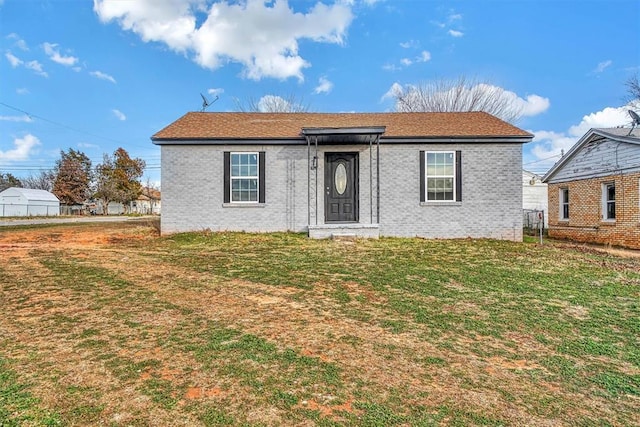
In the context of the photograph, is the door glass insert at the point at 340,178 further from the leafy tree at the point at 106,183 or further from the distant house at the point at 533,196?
the leafy tree at the point at 106,183

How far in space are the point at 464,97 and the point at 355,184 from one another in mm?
19805

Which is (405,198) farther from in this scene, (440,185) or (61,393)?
(61,393)

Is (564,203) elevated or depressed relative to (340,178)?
depressed

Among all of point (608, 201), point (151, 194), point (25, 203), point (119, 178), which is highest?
point (119, 178)

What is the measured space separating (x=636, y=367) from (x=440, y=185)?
29.6ft

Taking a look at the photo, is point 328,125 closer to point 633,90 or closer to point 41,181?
point 633,90


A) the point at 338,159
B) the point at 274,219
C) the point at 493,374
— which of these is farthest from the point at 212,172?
the point at 493,374

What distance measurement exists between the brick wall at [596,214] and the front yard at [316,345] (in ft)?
23.0

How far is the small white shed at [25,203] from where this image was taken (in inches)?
1481

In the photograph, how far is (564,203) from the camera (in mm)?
15281

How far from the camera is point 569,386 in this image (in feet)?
8.37

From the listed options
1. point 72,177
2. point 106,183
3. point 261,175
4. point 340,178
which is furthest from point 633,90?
point 72,177

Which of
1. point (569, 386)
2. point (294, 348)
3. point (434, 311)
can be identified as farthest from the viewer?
point (434, 311)

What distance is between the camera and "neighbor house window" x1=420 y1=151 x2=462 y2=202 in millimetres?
11422
